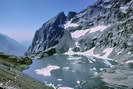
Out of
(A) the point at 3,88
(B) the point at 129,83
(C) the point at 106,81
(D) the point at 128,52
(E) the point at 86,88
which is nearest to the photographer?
(A) the point at 3,88

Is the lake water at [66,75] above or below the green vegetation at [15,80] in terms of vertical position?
above

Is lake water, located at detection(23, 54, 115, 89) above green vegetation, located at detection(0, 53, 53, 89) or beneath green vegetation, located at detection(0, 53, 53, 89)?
above

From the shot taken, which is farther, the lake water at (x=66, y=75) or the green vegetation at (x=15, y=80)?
the lake water at (x=66, y=75)

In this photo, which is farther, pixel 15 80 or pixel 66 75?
pixel 66 75

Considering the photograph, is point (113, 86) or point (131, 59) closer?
point (113, 86)

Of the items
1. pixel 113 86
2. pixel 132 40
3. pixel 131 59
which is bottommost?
pixel 113 86

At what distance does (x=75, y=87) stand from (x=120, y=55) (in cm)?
11777

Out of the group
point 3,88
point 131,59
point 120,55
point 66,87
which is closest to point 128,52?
point 120,55

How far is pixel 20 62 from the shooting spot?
138 m

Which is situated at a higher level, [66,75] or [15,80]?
[66,75]

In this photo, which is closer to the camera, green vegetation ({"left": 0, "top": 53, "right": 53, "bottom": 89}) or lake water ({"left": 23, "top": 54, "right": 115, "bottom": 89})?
green vegetation ({"left": 0, "top": 53, "right": 53, "bottom": 89})

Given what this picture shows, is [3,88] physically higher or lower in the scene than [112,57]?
lower

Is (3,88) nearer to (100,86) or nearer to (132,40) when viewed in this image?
(100,86)

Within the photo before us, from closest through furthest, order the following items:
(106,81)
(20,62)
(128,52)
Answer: (106,81) → (20,62) → (128,52)
